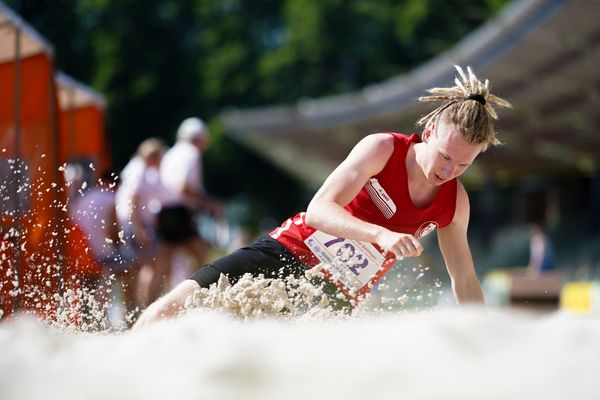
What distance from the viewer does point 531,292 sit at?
56.6ft

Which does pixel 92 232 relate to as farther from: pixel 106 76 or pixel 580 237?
pixel 106 76

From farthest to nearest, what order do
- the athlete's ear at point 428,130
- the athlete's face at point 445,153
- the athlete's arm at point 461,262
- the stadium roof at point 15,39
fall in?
the stadium roof at point 15,39 → the athlete's arm at point 461,262 → the athlete's ear at point 428,130 → the athlete's face at point 445,153

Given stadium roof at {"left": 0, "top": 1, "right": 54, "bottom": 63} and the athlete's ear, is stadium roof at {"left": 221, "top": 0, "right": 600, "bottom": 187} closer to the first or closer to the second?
stadium roof at {"left": 0, "top": 1, "right": 54, "bottom": 63}

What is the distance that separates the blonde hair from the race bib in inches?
24.4

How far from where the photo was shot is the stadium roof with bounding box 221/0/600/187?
16469 mm

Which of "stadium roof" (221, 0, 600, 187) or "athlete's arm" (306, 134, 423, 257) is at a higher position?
"athlete's arm" (306, 134, 423, 257)

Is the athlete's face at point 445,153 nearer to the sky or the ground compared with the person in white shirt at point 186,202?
nearer to the sky

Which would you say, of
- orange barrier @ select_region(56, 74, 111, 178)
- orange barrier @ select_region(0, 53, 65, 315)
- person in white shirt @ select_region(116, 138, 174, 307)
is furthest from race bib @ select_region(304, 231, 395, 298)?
orange barrier @ select_region(56, 74, 111, 178)

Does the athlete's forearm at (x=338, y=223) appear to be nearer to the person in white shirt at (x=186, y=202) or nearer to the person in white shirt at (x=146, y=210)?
the person in white shirt at (x=146, y=210)

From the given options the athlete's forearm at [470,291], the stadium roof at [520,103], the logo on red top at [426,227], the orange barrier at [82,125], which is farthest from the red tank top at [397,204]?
the orange barrier at [82,125]

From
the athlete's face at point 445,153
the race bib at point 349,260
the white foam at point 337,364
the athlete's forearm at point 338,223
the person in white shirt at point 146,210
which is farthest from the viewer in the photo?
the person in white shirt at point 146,210

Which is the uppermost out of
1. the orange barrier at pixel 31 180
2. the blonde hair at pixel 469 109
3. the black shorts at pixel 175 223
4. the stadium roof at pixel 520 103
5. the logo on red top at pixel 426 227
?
the blonde hair at pixel 469 109

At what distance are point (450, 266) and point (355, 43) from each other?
40.2 meters

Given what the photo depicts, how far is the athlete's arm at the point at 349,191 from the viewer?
3943 millimetres
